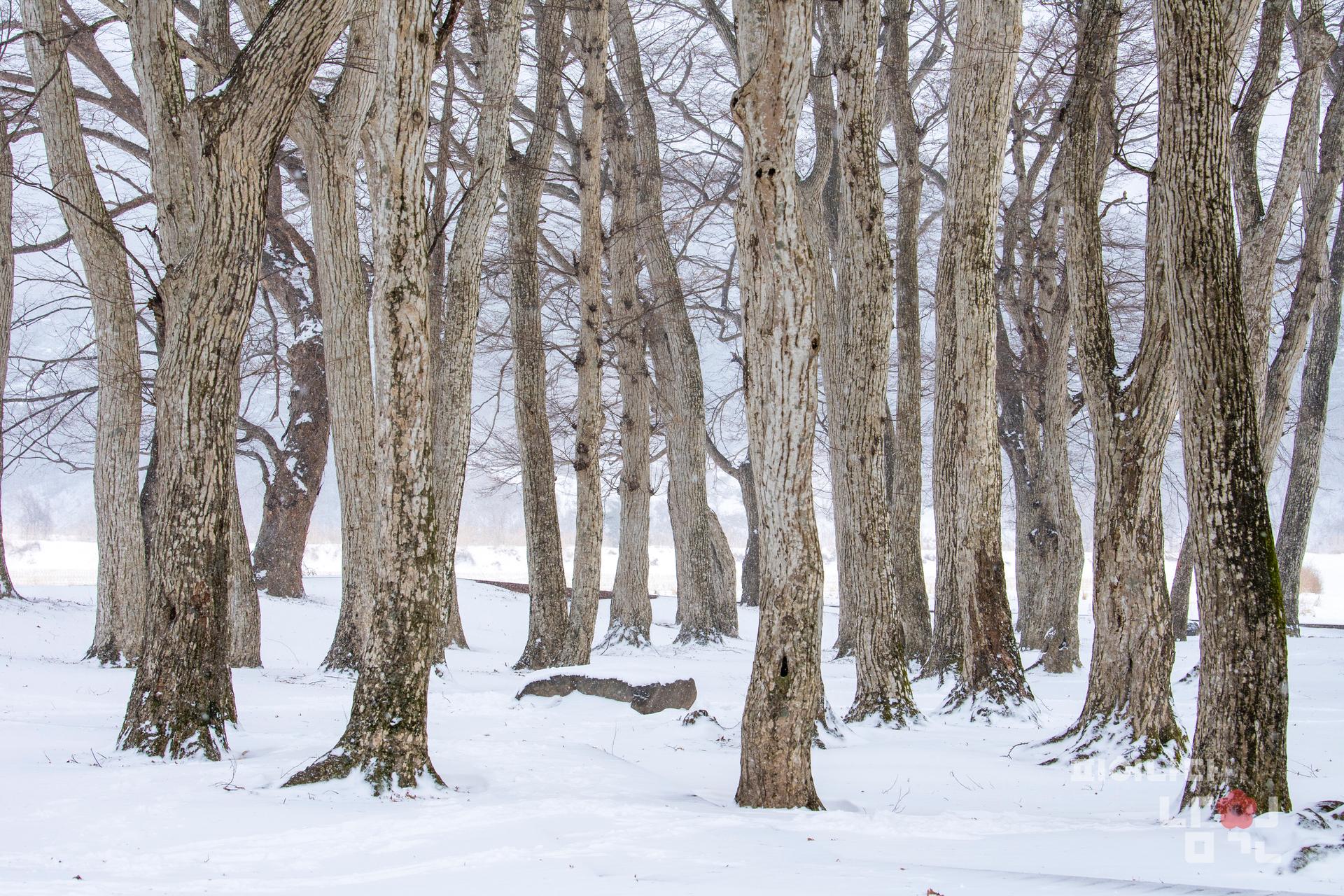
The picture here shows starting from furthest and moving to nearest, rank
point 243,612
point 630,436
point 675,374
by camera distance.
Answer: point 675,374 < point 630,436 < point 243,612

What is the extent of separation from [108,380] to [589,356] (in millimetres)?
4768

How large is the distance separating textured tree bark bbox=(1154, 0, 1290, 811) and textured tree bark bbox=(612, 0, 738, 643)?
9306mm

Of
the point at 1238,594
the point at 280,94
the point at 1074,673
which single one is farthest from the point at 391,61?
the point at 1074,673

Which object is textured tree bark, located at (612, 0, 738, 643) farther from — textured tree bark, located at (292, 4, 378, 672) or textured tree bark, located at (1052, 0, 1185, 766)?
textured tree bark, located at (1052, 0, 1185, 766)

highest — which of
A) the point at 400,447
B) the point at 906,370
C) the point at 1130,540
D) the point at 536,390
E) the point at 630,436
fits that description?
the point at 906,370

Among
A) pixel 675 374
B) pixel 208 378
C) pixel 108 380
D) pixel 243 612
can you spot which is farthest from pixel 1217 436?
pixel 675 374

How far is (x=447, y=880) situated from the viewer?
373 cm

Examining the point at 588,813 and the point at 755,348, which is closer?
the point at 588,813

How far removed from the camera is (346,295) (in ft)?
31.1

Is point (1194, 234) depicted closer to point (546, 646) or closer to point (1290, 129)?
point (1290, 129)

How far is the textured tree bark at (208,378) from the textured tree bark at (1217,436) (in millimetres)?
4588

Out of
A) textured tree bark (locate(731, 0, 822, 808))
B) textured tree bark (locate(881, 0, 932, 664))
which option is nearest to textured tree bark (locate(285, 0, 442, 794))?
textured tree bark (locate(731, 0, 822, 808))

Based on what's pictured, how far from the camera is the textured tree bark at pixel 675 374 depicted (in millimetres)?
14555

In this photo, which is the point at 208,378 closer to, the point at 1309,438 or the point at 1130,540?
the point at 1130,540
